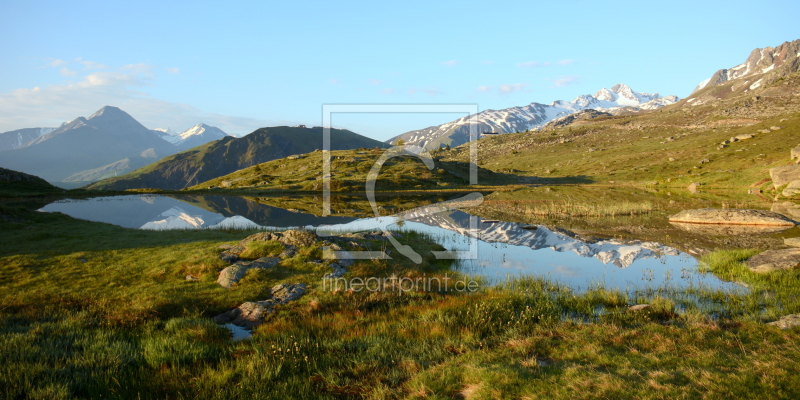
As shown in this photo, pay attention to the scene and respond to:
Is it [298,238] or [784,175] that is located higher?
[784,175]

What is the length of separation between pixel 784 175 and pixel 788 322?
70.1m

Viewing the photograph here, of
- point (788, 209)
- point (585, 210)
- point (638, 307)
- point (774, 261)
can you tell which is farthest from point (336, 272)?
point (788, 209)

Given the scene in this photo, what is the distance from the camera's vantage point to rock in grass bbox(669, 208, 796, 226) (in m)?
35.1

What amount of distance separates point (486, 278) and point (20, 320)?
19.4 meters

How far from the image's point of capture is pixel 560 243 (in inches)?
1205

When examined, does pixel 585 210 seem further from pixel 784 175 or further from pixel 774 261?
pixel 784 175

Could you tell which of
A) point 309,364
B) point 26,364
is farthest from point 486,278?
point 26,364

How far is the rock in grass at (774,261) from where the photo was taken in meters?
18.9

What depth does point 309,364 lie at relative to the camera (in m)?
10.2

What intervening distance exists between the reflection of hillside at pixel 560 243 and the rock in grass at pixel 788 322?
10976 millimetres

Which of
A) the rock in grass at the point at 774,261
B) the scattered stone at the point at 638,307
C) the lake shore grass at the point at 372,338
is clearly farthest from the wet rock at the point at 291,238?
the rock in grass at the point at 774,261

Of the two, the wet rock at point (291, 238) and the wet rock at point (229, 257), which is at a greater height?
the wet rock at point (291, 238)

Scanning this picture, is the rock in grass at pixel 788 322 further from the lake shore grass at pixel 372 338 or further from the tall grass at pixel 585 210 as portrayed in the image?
the tall grass at pixel 585 210

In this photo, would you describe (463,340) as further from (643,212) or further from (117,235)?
(643,212)
